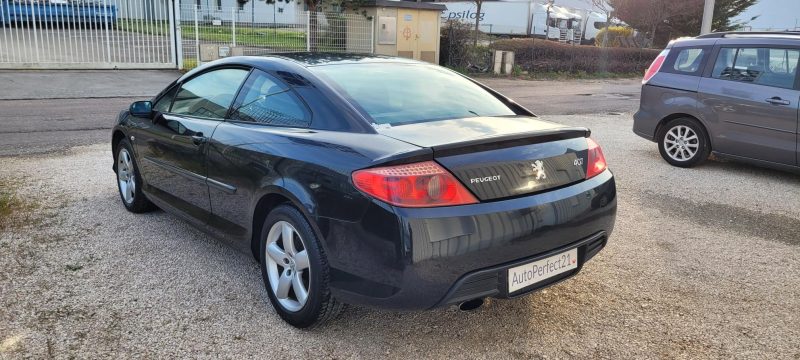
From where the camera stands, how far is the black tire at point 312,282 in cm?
295

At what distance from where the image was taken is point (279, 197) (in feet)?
10.6

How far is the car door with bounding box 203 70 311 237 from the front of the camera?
3275 millimetres

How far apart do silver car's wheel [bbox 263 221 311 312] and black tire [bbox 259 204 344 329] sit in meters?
0.03

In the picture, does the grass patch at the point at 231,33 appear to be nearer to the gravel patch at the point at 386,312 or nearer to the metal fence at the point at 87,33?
the metal fence at the point at 87,33

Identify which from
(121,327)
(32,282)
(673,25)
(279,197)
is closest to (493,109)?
(279,197)

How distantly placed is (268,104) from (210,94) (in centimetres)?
78

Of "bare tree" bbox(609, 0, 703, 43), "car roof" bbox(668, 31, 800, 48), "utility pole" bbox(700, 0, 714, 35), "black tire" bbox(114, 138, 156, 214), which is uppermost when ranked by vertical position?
"bare tree" bbox(609, 0, 703, 43)

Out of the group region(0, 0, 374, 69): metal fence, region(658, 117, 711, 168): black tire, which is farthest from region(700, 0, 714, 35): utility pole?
region(0, 0, 374, 69): metal fence

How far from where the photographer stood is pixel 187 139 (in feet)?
13.1

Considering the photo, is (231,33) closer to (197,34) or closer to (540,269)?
(197,34)

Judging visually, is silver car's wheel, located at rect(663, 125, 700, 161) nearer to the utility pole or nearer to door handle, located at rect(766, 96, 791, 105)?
door handle, located at rect(766, 96, 791, 105)

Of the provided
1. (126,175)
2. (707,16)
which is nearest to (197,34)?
(707,16)

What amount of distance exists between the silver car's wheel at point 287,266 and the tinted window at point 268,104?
60cm

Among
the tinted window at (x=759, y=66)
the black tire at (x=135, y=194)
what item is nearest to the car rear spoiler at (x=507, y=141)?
the black tire at (x=135, y=194)
